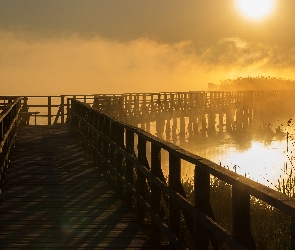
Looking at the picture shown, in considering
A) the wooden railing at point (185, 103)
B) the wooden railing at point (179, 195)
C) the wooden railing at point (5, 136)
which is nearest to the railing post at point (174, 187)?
the wooden railing at point (179, 195)

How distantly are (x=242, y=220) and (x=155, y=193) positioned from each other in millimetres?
2580

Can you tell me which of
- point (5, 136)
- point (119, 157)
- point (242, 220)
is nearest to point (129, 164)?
point (119, 157)

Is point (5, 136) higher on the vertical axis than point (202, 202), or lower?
higher

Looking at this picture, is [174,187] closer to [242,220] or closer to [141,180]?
[242,220]

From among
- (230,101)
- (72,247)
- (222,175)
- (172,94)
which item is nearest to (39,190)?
(72,247)

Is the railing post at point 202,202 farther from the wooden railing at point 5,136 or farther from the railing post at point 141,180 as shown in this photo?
the wooden railing at point 5,136

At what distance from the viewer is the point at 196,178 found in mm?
4348

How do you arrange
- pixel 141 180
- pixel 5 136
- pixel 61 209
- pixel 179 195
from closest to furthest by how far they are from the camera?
pixel 179 195 < pixel 141 180 < pixel 61 209 < pixel 5 136

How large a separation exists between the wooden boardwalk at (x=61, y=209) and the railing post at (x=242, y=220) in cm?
241

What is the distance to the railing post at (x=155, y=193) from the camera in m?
5.77

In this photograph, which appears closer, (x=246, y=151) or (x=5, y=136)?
(x=5, y=136)

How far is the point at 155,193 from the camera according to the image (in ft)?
19.4

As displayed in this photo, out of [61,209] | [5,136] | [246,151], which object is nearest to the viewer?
[61,209]

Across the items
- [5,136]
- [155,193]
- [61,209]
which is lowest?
[61,209]
